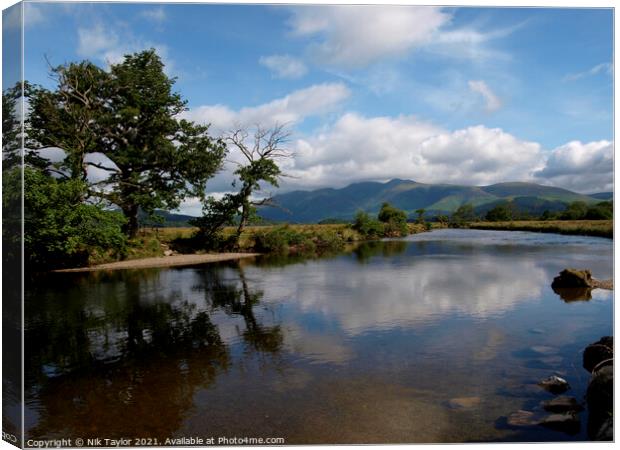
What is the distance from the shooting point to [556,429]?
19.2 feet

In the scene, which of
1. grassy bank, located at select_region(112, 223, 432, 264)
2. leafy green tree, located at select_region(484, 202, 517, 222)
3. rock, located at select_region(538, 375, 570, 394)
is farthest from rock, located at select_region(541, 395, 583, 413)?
leafy green tree, located at select_region(484, 202, 517, 222)

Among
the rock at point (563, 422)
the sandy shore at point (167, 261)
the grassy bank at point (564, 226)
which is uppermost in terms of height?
the grassy bank at point (564, 226)

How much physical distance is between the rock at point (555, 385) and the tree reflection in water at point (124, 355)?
15.4 ft

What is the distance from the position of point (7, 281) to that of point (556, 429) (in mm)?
8004

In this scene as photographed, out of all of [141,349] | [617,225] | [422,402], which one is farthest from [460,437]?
[141,349]

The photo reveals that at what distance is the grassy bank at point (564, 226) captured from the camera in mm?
11578

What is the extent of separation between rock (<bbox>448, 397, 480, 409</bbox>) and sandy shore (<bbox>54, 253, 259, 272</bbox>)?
63.5 ft

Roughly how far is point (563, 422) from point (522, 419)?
0.50 meters

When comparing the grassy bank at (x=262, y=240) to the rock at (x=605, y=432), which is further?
the grassy bank at (x=262, y=240)

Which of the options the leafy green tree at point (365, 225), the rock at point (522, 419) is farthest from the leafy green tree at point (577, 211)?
the leafy green tree at point (365, 225)

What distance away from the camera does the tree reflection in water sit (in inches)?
247

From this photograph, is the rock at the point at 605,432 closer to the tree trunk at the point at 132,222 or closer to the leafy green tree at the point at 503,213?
the tree trunk at the point at 132,222

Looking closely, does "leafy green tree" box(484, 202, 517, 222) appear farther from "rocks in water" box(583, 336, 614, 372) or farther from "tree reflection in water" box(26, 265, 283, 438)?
"rocks in water" box(583, 336, 614, 372)

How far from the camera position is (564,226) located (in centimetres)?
2072
